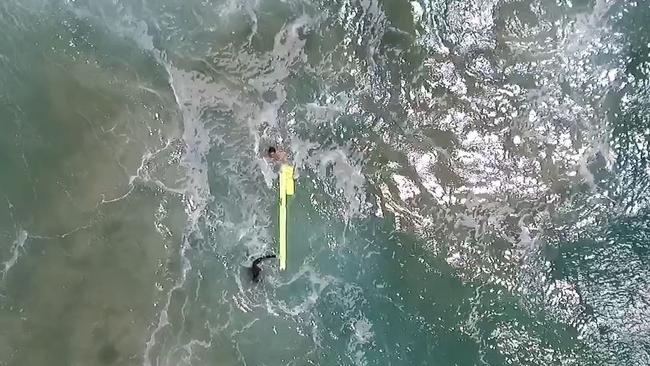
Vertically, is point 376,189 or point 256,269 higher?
point 376,189

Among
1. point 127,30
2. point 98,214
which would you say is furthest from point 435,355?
point 127,30

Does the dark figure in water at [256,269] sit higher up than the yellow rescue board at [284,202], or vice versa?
the yellow rescue board at [284,202]

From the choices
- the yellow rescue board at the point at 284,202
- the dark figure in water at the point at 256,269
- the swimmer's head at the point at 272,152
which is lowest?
the dark figure in water at the point at 256,269

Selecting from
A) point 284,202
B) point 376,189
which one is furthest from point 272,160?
point 376,189

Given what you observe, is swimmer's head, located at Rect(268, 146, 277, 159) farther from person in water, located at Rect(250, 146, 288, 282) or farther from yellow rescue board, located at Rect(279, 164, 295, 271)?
yellow rescue board, located at Rect(279, 164, 295, 271)

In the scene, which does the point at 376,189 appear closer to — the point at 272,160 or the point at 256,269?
the point at 272,160

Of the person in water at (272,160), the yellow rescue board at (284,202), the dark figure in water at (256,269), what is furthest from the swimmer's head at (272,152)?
the dark figure in water at (256,269)

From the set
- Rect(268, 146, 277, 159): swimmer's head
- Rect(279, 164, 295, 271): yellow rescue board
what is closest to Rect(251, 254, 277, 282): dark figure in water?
Rect(279, 164, 295, 271): yellow rescue board

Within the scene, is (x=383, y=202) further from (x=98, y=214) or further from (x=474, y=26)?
(x=98, y=214)

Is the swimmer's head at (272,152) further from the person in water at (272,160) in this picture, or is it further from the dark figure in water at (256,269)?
the dark figure in water at (256,269)
